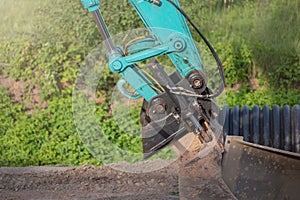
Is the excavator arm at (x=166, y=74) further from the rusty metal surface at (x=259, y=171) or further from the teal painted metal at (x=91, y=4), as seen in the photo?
the rusty metal surface at (x=259, y=171)

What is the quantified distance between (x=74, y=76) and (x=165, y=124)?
3.38 meters

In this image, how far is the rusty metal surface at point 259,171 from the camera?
3.59 metres

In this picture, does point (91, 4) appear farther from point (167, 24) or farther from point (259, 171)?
point (259, 171)

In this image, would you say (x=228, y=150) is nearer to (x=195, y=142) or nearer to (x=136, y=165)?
(x=195, y=142)

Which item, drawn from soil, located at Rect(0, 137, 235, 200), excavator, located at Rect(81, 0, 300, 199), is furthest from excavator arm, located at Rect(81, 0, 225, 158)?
soil, located at Rect(0, 137, 235, 200)

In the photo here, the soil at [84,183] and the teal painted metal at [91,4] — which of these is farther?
the soil at [84,183]

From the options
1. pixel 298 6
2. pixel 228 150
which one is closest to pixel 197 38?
pixel 298 6

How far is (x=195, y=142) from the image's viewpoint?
3.93 m

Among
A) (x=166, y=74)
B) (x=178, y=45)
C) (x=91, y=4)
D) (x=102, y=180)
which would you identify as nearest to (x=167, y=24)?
(x=178, y=45)

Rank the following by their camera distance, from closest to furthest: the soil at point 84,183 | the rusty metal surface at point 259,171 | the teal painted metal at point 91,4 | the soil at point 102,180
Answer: the rusty metal surface at point 259,171
the teal painted metal at point 91,4
the soil at point 102,180
the soil at point 84,183

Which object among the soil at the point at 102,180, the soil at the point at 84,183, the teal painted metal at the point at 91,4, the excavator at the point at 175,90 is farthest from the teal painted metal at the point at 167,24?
the soil at the point at 84,183

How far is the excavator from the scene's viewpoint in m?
3.76

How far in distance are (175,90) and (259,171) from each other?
0.74 metres

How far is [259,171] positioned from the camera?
383cm
